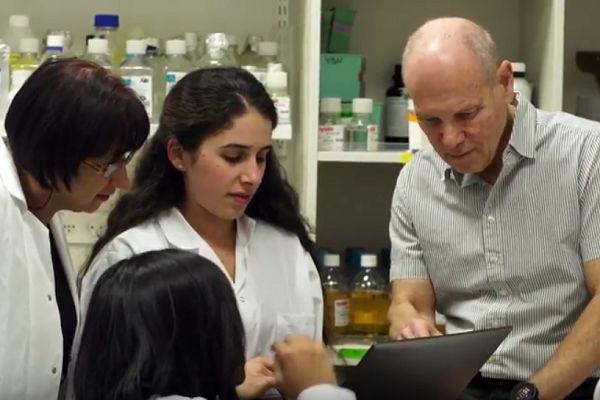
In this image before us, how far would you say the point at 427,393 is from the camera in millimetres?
1448

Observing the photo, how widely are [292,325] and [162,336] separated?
1.51ft

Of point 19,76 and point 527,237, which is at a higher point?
point 19,76

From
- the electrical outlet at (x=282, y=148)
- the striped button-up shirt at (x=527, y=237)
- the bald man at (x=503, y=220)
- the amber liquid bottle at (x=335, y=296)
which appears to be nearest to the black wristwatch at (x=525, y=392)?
the bald man at (x=503, y=220)

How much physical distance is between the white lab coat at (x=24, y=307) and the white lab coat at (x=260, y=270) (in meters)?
0.16

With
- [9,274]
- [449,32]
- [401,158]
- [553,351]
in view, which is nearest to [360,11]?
[401,158]

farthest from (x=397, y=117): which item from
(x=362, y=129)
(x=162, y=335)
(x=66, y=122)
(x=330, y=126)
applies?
(x=162, y=335)

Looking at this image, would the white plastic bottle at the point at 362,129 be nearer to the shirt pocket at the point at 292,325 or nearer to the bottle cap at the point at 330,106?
the bottle cap at the point at 330,106

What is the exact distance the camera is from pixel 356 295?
7.24 ft

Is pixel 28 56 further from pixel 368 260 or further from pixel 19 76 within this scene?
pixel 368 260

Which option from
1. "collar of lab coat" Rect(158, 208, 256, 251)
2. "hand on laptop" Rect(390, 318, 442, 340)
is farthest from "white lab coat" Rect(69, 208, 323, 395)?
"hand on laptop" Rect(390, 318, 442, 340)

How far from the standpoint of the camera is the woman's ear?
1.65 metres

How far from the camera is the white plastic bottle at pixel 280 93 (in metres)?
2.02

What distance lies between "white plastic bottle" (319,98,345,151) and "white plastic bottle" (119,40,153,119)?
0.38 meters

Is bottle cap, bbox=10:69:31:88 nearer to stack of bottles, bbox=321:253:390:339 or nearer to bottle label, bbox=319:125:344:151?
bottle label, bbox=319:125:344:151
